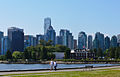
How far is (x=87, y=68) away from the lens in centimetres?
5322

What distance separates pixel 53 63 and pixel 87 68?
7907 millimetres

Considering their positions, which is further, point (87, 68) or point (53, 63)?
point (87, 68)

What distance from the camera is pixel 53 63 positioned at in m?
48.8
